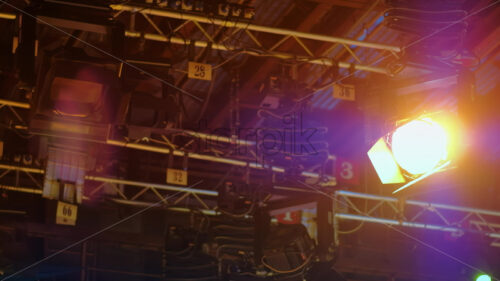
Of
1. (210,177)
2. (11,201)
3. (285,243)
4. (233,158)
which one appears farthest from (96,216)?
(285,243)

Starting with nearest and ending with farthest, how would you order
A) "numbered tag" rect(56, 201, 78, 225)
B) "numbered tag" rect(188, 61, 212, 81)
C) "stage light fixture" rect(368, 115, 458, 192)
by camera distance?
1. "stage light fixture" rect(368, 115, 458, 192)
2. "numbered tag" rect(188, 61, 212, 81)
3. "numbered tag" rect(56, 201, 78, 225)

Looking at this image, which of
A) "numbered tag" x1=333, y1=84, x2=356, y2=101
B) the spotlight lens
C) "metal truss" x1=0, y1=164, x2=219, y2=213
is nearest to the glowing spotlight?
"numbered tag" x1=333, y1=84, x2=356, y2=101

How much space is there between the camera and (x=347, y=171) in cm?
949

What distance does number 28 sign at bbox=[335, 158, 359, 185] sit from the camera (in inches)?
371

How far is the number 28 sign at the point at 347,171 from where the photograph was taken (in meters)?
9.43

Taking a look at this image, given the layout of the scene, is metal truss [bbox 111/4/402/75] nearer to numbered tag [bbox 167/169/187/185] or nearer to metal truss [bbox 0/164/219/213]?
numbered tag [bbox 167/169/187/185]

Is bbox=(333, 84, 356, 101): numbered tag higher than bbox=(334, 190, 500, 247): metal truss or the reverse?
higher

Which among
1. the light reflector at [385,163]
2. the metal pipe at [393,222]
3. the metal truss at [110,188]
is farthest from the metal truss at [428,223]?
the light reflector at [385,163]

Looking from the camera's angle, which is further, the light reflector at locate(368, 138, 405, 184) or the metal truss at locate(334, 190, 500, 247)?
the metal truss at locate(334, 190, 500, 247)

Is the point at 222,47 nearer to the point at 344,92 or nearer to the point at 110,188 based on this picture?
the point at 344,92

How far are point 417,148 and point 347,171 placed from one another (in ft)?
22.5

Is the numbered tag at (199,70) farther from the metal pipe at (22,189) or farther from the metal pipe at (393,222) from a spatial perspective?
the metal pipe at (22,189)

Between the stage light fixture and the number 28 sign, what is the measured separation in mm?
6563

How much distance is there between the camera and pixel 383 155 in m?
2.93
